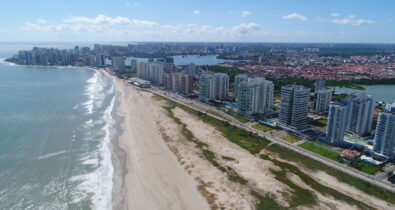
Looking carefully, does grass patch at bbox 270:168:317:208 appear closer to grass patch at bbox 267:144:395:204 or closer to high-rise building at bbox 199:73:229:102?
grass patch at bbox 267:144:395:204

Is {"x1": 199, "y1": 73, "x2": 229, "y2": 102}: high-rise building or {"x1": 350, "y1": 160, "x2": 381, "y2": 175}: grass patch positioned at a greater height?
{"x1": 199, "y1": 73, "x2": 229, "y2": 102}: high-rise building

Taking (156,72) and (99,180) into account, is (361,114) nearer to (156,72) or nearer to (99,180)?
(99,180)

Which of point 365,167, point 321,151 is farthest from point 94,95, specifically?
point 365,167

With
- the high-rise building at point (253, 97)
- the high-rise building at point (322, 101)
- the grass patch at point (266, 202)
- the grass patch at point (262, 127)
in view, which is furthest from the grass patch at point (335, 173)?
the high-rise building at point (322, 101)

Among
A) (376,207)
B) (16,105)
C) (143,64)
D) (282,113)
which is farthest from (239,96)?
(143,64)

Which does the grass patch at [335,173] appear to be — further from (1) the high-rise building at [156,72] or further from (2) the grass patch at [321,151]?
(1) the high-rise building at [156,72]

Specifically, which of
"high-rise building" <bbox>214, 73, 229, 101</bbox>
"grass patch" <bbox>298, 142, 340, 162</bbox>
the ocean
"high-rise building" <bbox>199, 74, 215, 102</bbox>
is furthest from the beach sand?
"high-rise building" <bbox>214, 73, 229, 101</bbox>
